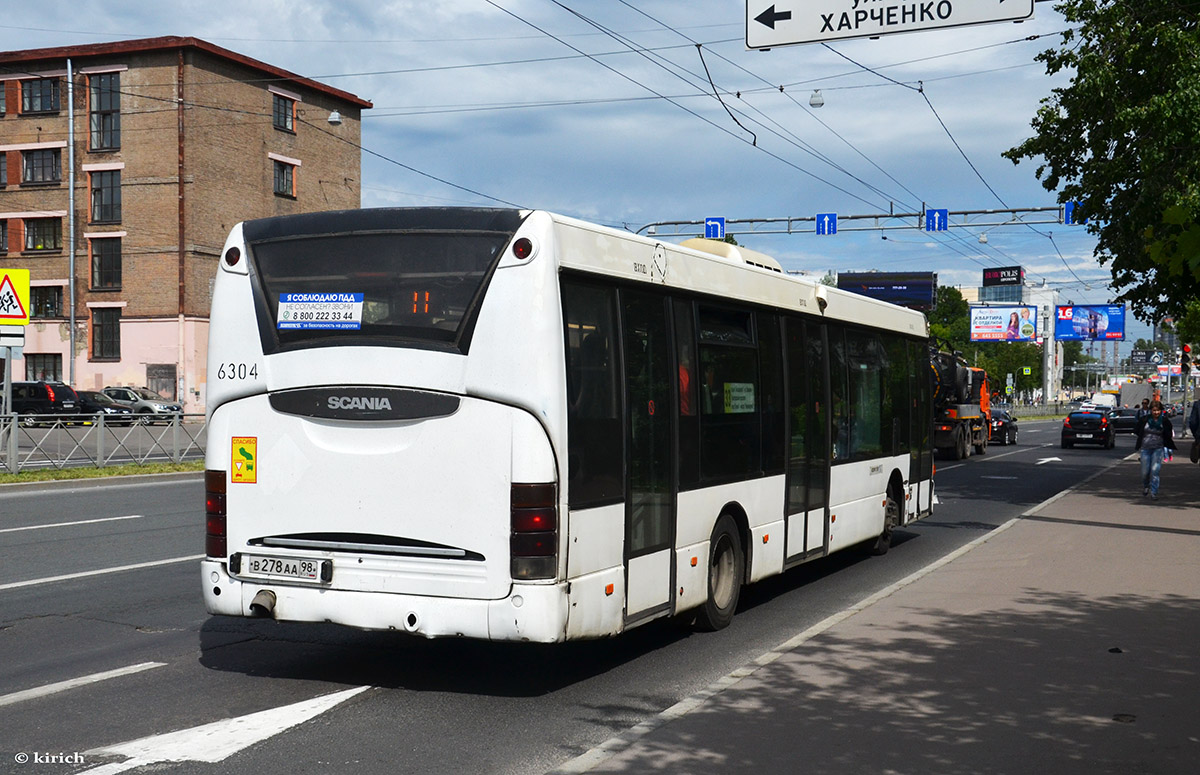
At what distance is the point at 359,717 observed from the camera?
673 cm

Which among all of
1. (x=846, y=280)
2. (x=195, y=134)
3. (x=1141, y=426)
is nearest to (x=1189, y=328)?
(x=846, y=280)

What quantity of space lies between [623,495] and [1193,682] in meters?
3.53

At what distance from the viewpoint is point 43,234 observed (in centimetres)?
5578

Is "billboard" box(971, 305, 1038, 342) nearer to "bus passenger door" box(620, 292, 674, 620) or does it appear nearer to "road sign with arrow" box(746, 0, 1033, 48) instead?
"road sign with arrow" box(746, 0, 1033, 48)

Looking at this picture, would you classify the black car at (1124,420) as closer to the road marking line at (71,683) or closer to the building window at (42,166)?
the building window at (42,166)

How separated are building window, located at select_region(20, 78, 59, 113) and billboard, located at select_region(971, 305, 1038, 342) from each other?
6885 cm

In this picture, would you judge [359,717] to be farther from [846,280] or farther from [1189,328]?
[1189,328]

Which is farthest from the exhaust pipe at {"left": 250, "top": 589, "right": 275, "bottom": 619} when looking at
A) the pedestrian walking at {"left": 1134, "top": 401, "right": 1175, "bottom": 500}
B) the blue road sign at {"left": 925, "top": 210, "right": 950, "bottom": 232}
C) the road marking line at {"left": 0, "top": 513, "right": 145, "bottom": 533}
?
the blue road sign at {"left": 925, "top": 210, "right": 950, "bottom": 232}

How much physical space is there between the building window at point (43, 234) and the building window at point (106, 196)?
6.65ft

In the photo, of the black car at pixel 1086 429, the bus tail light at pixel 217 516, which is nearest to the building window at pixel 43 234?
the black car at pixel 1086 429

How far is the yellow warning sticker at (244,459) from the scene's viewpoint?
24.7 ft

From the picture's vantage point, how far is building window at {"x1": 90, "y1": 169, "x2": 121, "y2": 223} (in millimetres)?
54156

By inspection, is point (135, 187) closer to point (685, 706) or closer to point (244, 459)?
point (244, 459)

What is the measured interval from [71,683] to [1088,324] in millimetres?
100591
